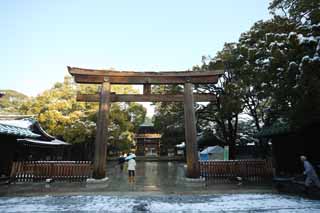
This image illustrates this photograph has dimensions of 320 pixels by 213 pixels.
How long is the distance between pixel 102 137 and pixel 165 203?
4.62 meters

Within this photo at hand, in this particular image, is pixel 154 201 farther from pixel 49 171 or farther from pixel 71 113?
pixel 71 113

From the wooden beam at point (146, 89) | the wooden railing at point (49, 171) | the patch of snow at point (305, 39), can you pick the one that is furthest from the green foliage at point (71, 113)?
the patch of snow at point (305, 39)

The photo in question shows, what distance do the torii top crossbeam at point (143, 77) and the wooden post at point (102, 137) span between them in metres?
0.47

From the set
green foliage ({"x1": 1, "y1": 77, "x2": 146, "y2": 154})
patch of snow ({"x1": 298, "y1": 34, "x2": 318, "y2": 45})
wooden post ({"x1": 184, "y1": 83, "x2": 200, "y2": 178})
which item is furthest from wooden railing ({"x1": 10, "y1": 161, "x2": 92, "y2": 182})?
patch of snow ({"x1": 298, "y1": 34, "x2": 318, "y2": 45})

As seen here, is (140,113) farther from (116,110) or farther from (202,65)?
(202,65)

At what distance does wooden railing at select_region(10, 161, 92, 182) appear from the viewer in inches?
399

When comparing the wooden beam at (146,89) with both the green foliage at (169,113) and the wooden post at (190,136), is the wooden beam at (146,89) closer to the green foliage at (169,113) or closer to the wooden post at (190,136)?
the wooden post at (190,136)

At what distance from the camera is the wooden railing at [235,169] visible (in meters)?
10.4

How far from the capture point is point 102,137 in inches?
368

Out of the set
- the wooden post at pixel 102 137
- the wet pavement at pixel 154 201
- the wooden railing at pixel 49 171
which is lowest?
the wet pavement at pixel 154 201

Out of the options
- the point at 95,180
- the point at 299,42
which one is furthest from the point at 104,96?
the point at 299,42

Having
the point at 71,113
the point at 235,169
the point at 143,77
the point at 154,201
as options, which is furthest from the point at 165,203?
the point at 71,113

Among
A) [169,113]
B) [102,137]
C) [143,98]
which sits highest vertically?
[169,113]

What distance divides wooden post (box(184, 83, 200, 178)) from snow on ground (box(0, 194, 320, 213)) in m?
2.04
